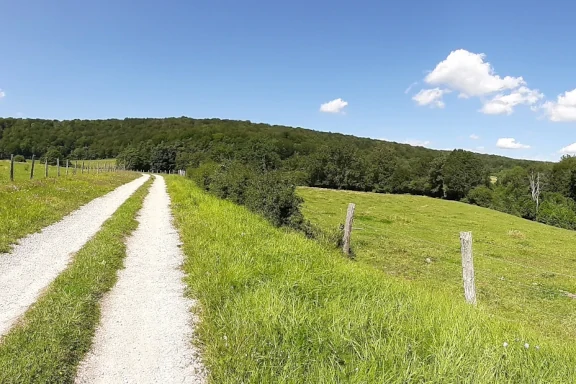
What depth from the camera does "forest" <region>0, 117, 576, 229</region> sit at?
49863 mm

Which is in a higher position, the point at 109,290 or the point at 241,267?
the point at 241,267

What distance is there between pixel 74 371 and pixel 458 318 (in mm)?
4875

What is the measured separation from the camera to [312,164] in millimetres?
92125

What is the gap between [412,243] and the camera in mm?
21875

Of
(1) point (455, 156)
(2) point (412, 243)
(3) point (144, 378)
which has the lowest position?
(2) point (412, 243)

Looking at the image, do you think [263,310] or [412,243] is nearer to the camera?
[263,310]

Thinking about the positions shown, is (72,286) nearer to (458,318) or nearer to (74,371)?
(74,371)

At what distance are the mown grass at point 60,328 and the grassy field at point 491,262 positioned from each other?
6684mm

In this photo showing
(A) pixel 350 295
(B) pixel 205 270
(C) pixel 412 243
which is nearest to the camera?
(A) pixel 350 295

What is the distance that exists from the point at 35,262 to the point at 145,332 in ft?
14.4

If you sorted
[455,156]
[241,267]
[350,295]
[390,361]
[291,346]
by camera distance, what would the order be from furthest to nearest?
[455,156], [241,267], [350,295], [291,346], [390,361]

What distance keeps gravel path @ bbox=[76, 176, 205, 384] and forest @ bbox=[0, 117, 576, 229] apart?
27.0ft

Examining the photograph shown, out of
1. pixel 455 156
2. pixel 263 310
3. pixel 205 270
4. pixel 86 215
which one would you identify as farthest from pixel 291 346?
pixel 455 156

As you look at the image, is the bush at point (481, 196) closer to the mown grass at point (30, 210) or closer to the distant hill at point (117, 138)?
the distant hill at point (117, 138)
